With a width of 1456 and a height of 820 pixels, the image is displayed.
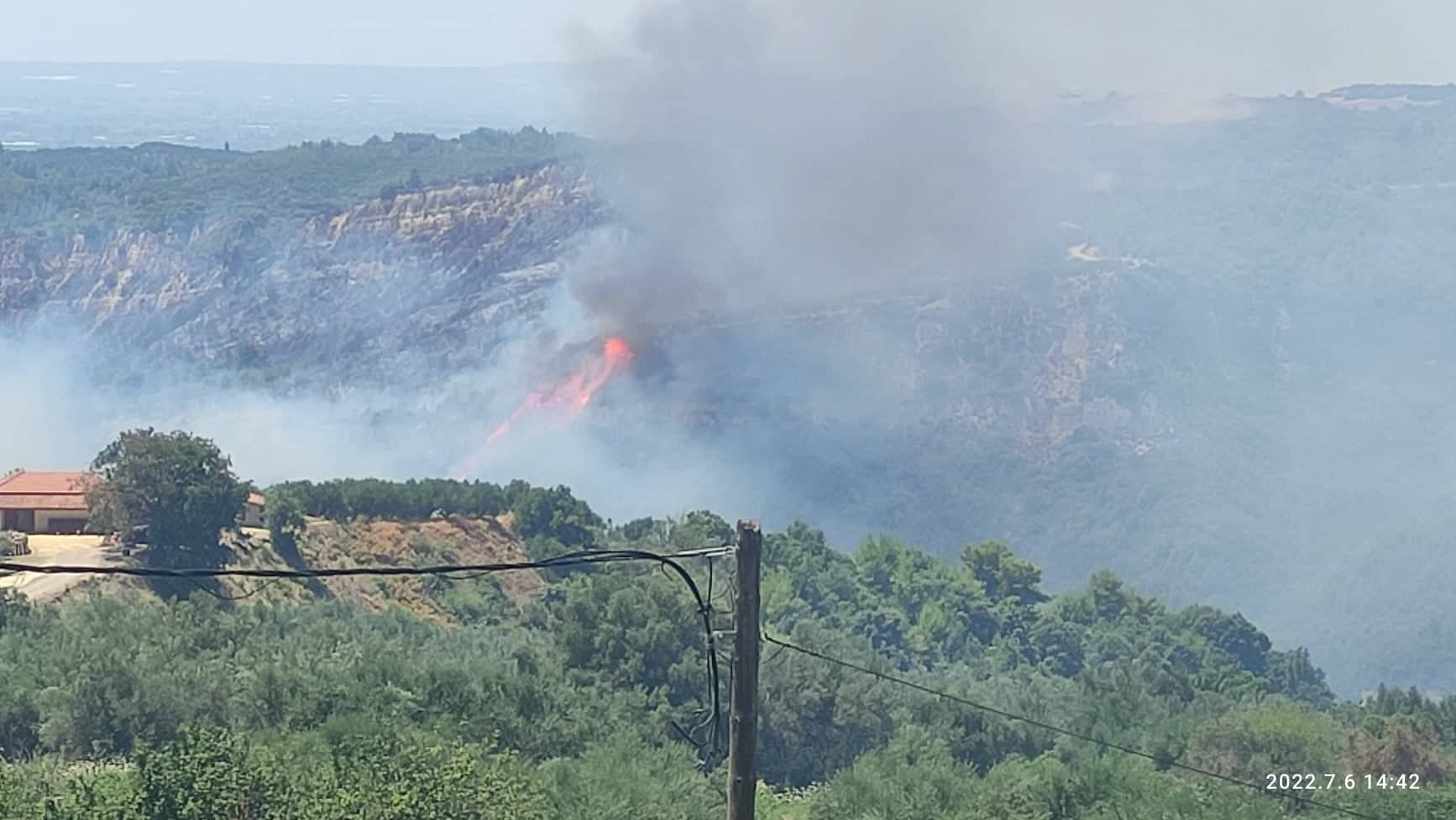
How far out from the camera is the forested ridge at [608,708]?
32.9 m

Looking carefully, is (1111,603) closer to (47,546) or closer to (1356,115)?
(47,546)

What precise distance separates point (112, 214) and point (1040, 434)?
7285 cm

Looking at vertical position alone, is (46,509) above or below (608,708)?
above

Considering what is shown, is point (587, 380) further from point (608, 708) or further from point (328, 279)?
point (608, 708)

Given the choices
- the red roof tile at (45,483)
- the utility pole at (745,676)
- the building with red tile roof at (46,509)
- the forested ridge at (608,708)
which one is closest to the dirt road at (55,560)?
the building with red tile roof at (46,509)

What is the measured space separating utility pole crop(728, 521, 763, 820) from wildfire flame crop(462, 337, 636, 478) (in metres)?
87.5

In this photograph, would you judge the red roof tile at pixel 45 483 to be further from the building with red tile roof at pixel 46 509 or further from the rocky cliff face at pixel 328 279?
the rocky cliff face at pixel 328 279

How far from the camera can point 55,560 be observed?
6119 cm
